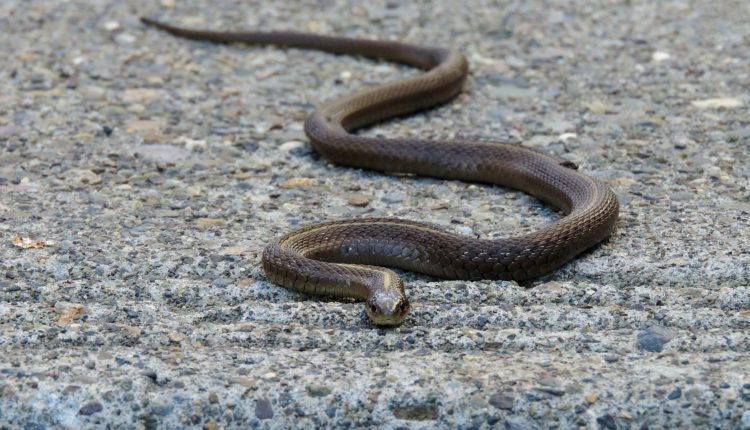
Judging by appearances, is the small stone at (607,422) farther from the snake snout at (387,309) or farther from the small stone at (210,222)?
the small stone at (210,222)

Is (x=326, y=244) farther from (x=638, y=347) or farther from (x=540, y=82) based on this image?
(x=540, y=82)

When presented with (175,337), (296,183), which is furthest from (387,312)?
(296,183)

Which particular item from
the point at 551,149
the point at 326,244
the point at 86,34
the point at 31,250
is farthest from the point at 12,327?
the point at 86,34

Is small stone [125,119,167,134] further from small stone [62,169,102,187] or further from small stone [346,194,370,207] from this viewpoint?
small stone [346,194,370,207]

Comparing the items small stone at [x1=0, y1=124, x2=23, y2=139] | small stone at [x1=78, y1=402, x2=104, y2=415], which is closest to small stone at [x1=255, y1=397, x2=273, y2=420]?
small stone at [x1=78, y1=402, x2=104, y2=415]

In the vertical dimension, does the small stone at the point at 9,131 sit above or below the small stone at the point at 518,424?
below

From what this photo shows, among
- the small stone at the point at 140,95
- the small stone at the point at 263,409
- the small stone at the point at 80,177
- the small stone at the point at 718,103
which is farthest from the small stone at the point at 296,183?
the small stone at the point at 718,103

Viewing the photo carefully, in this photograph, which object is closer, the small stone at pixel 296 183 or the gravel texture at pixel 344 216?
the gravel texture at pixel 344 216
